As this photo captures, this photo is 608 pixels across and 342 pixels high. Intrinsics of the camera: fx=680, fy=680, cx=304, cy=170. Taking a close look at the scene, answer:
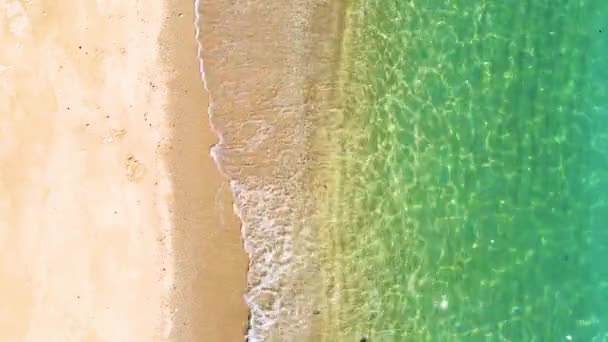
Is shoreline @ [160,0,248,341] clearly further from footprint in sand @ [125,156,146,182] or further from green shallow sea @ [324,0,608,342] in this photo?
green shallow sea @ [324,0,608,342]

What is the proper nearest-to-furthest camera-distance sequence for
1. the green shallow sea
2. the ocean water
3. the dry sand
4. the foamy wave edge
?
the dry sand → the foamy wave edge → the ocean water → the green shallow sea

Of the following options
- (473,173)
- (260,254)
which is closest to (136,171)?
(260,254)

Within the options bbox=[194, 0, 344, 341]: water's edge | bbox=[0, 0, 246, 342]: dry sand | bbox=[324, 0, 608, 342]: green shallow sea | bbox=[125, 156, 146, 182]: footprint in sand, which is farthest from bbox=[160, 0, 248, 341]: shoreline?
bbox=[324, 0, 608, 342]: green shallow sea

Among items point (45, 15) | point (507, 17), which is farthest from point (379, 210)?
point (45, 15)

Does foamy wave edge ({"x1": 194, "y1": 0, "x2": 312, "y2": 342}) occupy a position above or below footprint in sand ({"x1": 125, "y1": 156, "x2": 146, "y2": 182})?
below

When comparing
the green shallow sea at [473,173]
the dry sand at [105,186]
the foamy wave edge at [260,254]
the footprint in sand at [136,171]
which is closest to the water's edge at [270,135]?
the foamy wave edge at [260,254]

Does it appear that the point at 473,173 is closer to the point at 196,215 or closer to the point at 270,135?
the point at 270,135

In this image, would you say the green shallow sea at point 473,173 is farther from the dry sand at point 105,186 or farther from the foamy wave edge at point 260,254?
the dry sand at point 105,186

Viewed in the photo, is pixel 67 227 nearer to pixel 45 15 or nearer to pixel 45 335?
pixel 45 335
